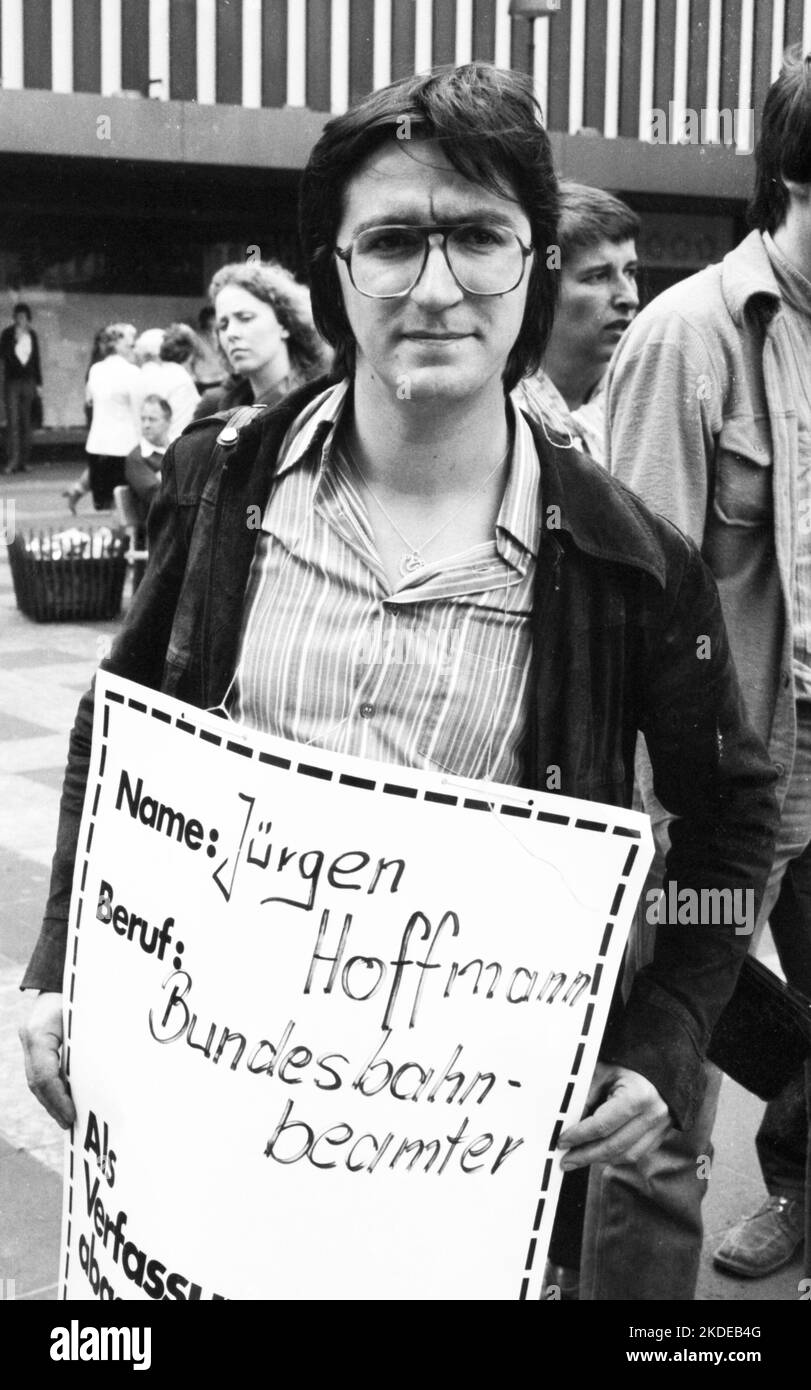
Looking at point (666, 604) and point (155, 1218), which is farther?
point (666, 604)

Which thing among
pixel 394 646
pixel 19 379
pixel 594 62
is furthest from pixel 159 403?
pixel 594 62

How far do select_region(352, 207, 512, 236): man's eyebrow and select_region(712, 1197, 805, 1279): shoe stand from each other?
2142 mm

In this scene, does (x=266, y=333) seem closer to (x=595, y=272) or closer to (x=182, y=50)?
(x=595, y=272)

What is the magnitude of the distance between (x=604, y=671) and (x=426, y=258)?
0.46 m

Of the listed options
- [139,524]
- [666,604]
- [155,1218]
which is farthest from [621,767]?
[139,524]

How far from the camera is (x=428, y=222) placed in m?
1.74

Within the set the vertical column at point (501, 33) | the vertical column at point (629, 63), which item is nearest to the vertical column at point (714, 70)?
the vertical column at point (629, 63)

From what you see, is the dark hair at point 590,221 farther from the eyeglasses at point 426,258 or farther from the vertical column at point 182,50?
the vertical column at point 182,50

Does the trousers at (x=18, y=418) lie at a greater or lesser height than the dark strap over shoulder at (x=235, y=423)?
lesser

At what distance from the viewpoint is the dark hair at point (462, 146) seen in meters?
1.74

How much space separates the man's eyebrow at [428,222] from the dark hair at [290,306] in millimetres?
3922

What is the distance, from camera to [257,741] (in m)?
1.65

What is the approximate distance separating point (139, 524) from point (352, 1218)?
929cm

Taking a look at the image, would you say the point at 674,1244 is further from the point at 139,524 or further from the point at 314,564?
the point at 139,524
